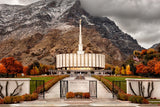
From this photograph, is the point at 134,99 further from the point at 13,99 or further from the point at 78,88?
the point at 78,88

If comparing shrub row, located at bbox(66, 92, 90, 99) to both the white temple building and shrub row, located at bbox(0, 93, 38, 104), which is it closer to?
shrub row, located at bbox(0, 93, 38, 104)

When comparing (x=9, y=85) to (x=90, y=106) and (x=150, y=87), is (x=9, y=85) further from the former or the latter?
(x=150, y=87)

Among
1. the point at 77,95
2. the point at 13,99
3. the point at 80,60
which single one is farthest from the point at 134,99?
the point at 80,60

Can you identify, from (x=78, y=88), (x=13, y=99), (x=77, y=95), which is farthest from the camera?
(x=78, y=88)

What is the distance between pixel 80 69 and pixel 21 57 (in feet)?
271

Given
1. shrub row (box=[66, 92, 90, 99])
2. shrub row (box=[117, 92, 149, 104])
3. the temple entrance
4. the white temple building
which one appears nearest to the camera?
shrub row (box=[117, 92, 149, 104])

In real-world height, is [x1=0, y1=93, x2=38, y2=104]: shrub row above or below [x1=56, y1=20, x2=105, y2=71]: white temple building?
below

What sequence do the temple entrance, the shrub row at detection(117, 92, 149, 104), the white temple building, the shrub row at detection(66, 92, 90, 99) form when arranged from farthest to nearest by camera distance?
the white temple building < the temple entrance < the shrub row at detection(66, 92, 90, 99) < the shrub row at detection(117, 92, 149, 104)

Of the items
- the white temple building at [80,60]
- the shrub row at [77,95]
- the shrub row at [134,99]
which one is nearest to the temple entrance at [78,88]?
the shrub row at [77,95]

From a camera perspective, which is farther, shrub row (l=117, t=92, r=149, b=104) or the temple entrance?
the temple entrance

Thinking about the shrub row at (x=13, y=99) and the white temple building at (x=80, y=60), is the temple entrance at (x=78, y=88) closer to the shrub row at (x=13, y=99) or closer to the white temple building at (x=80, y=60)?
the shrub row at (x=13, y=99)

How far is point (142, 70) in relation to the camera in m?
59.2

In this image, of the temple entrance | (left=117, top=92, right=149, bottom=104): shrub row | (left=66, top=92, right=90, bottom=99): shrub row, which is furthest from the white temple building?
(left=117, top=92, right=149, bottom=104): shrub row

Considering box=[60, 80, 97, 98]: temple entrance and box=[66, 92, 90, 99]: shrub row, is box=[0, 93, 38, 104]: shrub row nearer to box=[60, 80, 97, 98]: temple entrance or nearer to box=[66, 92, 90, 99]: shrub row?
box=[66, 92, 90, 99]: shrub row
